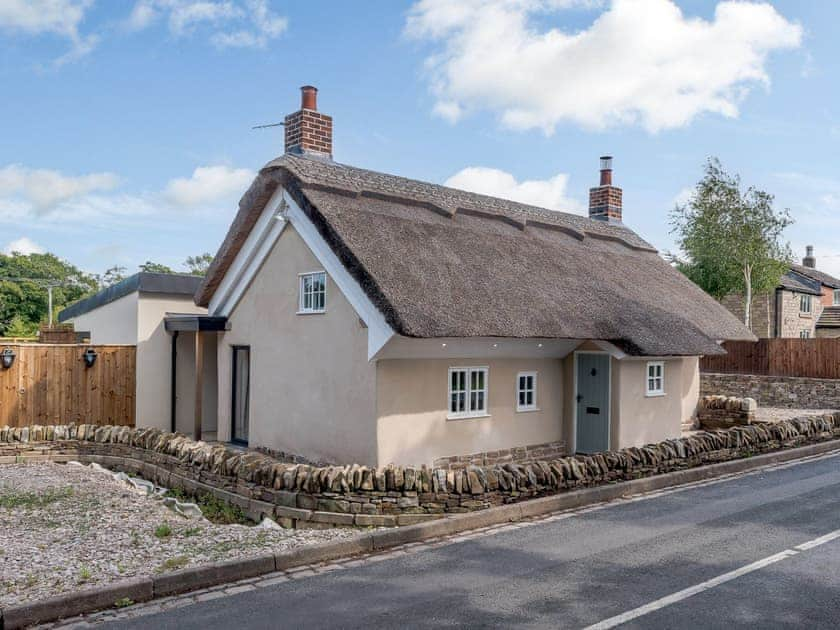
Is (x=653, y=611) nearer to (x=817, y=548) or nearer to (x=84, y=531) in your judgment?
(x=817, y=548)

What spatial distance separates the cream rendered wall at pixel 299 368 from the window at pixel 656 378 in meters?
6.82

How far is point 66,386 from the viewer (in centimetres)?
1502

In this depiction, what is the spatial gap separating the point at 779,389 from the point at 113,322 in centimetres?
2325

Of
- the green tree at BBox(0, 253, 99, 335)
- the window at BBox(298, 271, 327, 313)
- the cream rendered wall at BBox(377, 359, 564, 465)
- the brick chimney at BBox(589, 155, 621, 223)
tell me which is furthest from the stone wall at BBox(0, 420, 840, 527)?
the green tree at BBox(0, 253, 99, 335)

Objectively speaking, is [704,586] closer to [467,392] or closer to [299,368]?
[467,392]

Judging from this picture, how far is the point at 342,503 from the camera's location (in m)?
9.16

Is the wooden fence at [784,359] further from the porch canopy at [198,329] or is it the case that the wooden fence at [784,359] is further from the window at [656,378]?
the porch canopy at [198,329]

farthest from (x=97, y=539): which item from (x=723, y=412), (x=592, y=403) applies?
(x=723, y=412)

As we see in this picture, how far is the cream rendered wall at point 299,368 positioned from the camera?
11.3 meters

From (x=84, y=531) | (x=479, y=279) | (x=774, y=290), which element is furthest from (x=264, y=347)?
(x=774, y=290)

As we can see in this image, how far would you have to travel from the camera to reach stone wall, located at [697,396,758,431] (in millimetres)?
18298

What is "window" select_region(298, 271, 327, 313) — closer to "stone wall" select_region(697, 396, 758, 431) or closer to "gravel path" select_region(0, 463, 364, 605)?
"gravel path" select_region(0, 463, 364, 605)

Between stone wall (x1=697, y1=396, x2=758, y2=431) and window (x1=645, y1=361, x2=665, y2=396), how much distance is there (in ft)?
15.9

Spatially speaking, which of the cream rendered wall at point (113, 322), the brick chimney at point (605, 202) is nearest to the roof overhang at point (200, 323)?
the cream rendered wall at point (113, 322)
